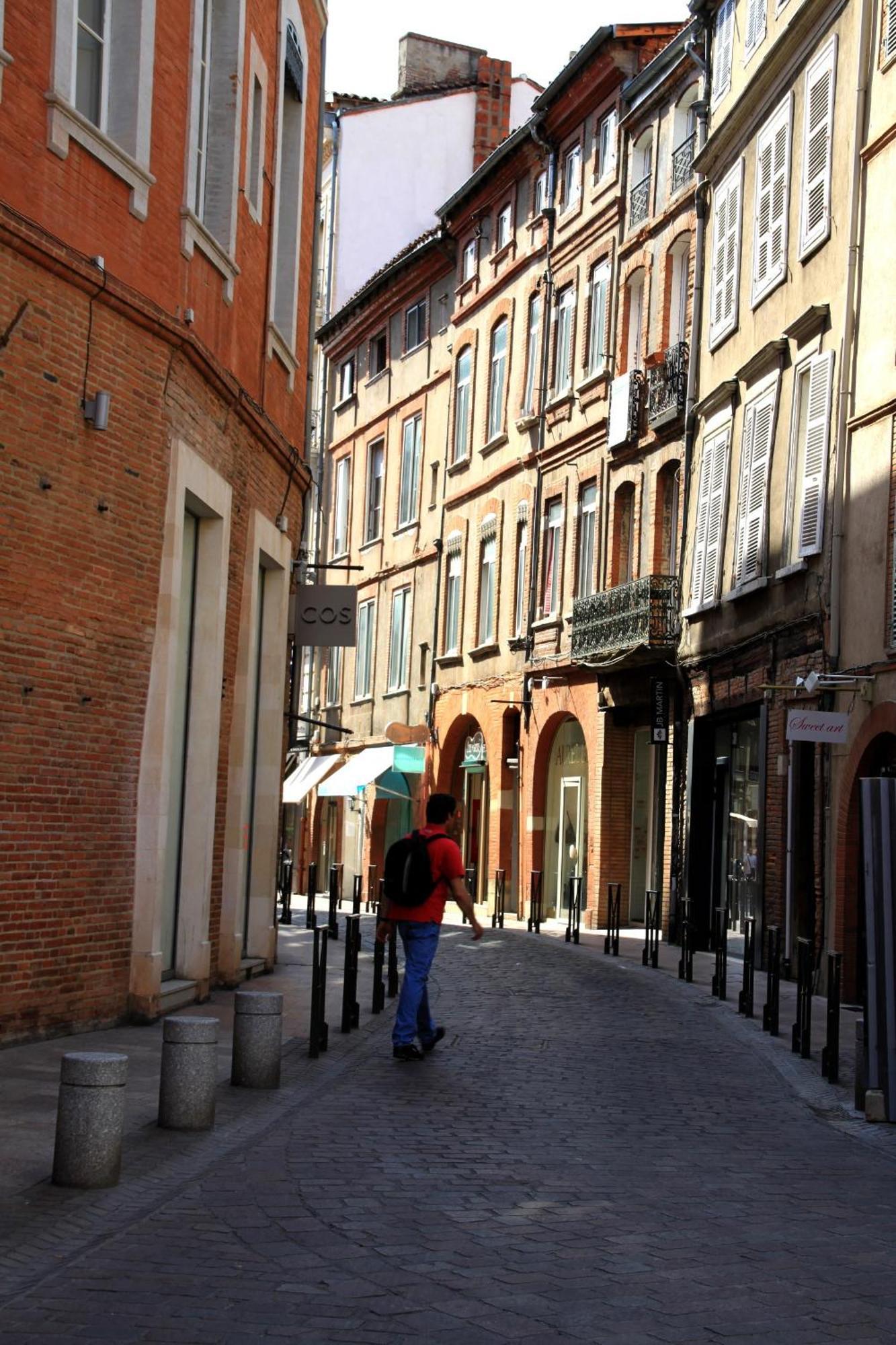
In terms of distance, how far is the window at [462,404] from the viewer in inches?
1661

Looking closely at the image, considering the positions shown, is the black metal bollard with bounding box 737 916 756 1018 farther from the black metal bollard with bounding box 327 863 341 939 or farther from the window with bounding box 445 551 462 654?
the window with bounding box 445 551 462 654

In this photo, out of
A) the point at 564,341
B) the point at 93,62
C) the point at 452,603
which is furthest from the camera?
the point at 452,603

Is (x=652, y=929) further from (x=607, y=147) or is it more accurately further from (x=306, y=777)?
(x=306, y=777)

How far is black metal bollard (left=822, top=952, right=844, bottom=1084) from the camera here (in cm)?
1289

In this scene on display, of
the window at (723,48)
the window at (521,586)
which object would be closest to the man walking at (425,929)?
the window at (723,48)

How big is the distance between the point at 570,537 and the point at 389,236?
19.4m

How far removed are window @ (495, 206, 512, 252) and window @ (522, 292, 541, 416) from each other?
2300 mm

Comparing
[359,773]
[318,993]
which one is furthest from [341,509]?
[318,993]

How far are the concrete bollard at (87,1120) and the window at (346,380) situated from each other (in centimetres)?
4401

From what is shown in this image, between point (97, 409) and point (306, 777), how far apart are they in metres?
36.1

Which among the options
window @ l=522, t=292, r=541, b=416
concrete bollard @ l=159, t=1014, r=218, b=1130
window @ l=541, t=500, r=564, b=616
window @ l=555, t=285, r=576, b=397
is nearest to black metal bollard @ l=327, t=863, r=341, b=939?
window @ l=541, t=500, r=564, b=616

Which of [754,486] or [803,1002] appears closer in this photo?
[803,1002]

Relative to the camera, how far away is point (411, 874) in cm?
1316

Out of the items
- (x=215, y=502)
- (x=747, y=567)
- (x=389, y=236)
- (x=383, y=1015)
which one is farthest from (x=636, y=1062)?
(x=389, y=236)
